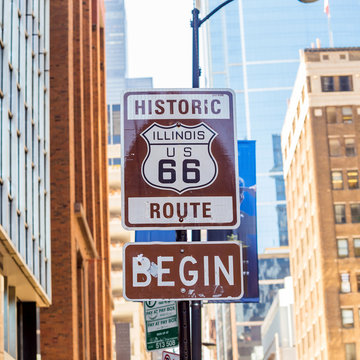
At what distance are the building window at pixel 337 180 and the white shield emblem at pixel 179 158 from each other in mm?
88207

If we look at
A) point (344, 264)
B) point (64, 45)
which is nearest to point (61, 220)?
point (64, 45)

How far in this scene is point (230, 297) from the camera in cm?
718

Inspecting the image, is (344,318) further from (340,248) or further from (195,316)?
(195,316)

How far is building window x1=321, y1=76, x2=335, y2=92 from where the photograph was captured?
317ft

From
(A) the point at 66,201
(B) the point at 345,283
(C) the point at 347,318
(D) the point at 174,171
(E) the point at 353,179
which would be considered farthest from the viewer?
(E) the point at 353,179

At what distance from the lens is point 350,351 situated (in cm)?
8856

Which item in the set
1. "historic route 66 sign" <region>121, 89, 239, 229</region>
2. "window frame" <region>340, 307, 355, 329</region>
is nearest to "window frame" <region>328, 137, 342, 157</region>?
"window frame" <region>340, 307, 355, 329</region>

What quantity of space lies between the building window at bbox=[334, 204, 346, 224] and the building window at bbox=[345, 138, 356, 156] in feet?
19.0

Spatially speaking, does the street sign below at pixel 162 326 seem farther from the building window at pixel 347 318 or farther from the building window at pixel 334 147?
the building window at pixel 334 147

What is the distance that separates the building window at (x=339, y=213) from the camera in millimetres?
93188

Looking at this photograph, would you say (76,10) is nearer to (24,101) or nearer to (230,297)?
(24,101)

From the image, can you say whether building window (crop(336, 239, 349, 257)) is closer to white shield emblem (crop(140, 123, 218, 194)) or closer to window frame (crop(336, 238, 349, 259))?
window frame (crop(336, 238, 349, 259))

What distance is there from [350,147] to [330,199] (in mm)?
6266

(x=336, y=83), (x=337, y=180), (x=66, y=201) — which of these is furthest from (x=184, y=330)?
(x=336, y=83)
